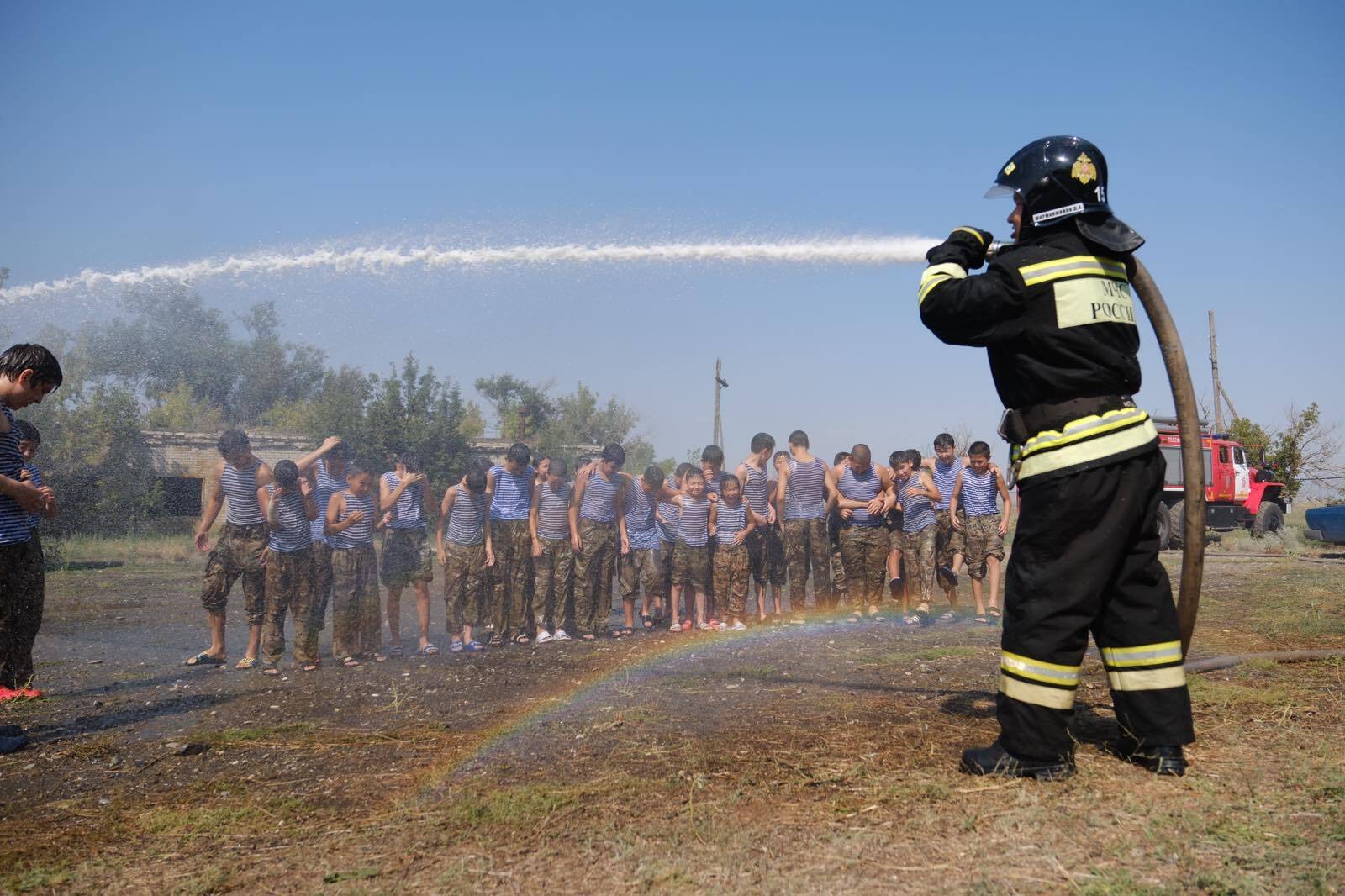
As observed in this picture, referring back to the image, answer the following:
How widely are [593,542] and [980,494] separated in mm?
4586

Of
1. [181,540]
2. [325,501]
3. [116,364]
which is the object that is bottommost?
[181,540]

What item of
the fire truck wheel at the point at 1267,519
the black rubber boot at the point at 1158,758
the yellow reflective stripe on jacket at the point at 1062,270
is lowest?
the fire truck wheel at the point at 1267,519

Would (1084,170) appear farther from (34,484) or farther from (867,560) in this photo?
(867,560)

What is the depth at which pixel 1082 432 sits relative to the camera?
3.46 m

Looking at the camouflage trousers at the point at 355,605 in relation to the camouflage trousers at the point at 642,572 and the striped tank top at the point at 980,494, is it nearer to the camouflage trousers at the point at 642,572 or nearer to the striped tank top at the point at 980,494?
the camouflage trousers at the point at 642,572

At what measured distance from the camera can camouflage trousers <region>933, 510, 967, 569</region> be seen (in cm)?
1055

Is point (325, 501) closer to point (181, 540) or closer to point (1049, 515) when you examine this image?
point (1049, 515)

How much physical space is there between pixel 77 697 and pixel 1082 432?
712 cm

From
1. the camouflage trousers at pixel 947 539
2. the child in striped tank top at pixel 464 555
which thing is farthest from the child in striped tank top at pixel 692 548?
the camouflage trousers at pixel 947 539

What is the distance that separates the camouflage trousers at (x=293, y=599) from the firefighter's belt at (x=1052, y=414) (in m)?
6.48

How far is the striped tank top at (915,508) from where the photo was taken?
415 inches

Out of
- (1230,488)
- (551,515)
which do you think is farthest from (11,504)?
(1230,488)

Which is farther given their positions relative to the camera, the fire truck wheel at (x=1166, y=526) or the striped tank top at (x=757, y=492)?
the fire truck wheel at (x=1166, y=526)

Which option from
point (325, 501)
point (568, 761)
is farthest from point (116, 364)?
point (568, 761)
